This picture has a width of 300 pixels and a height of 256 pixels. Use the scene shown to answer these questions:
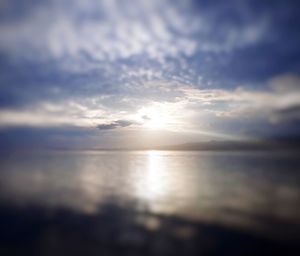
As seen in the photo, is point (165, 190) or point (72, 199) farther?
point (165, 190)

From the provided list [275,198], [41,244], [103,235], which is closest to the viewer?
[41,244]

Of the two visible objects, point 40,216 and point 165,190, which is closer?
point 40,216

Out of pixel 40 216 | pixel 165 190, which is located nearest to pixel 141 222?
pixel 40 216

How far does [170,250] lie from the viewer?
1430cm

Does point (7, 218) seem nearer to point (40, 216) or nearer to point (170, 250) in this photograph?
point (40, 216)

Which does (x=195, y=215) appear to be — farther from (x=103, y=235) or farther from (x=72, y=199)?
(x=72, y=199)

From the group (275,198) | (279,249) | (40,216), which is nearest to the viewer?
(279,249)

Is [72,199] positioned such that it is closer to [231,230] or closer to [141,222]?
[141,222]

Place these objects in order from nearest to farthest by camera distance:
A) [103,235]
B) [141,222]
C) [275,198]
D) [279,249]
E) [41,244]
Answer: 1. [279,249]
2. [41,244]
3. [103,235]
4. [141,222]
5. [275,198]

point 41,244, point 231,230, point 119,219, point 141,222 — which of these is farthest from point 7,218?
point 231,230

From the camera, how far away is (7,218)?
20.7 m

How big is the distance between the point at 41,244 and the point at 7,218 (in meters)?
7.33

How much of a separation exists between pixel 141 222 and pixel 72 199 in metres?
11.9

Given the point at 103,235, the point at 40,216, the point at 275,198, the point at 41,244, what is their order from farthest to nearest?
the point at 275,198
the point at 40,216
the point at 103,235
the point at 41,244
